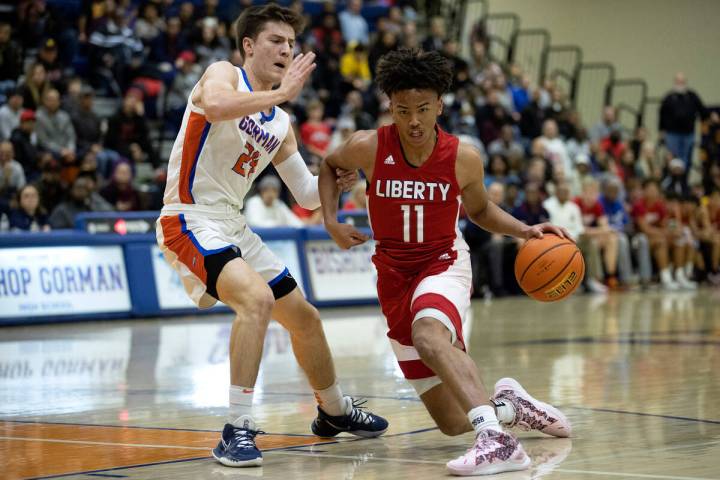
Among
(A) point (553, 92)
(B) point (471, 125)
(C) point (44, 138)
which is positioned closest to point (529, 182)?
(B) point (471, 125)

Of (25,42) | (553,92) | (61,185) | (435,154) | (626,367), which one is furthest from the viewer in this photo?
(553,92)

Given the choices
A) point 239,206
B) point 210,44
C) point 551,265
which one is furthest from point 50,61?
point 551,265

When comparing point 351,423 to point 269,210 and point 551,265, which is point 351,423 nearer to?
point 551,265

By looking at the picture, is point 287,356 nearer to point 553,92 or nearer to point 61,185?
point 61,185

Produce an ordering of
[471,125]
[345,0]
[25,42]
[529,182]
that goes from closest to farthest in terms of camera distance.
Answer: [25,42] < [529,182] < [471,125] < [345,0]

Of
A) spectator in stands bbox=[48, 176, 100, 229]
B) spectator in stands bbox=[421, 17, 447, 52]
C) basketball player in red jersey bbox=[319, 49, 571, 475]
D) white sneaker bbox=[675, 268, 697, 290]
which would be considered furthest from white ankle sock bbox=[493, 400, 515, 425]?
spectator in stands bbox=[421, 17, 447, 52]

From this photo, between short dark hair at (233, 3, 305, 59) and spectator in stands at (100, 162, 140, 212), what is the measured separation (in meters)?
9.30

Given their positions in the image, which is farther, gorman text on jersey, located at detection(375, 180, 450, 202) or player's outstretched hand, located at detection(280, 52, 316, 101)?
gorman text on jersey, located at detection(375, 180, 450, 202)

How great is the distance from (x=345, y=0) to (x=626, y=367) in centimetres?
1458

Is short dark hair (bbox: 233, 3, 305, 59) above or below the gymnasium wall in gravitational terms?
below

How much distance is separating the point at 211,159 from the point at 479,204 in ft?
4.34

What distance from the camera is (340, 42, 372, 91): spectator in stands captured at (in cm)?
2003

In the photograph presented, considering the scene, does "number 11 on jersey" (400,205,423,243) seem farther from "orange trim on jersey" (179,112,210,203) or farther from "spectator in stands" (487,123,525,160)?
"spectator in stands" (487,123,525,160)

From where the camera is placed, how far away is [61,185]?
14383 mm
